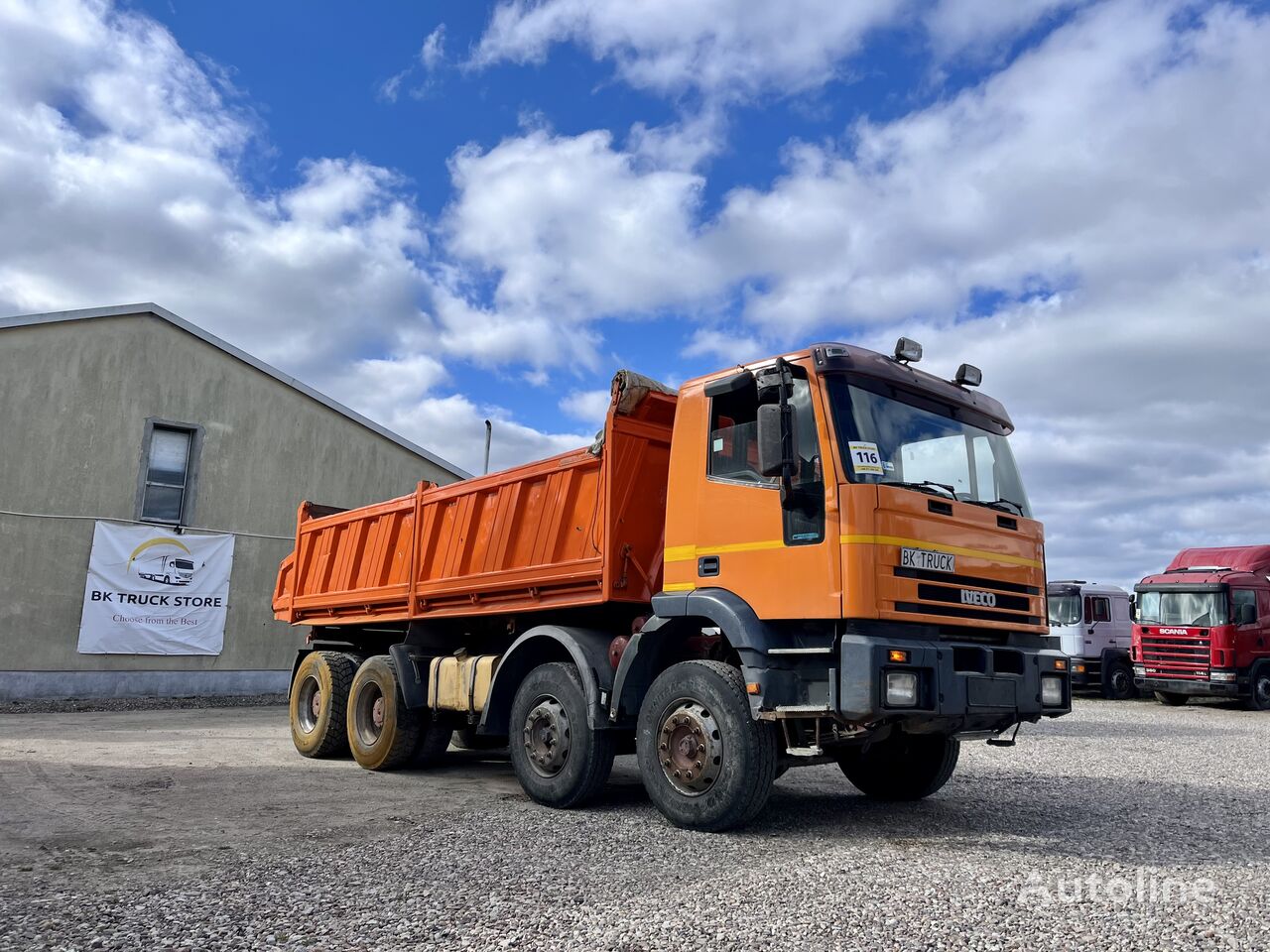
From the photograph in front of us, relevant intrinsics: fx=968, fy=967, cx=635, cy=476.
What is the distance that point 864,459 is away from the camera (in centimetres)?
575

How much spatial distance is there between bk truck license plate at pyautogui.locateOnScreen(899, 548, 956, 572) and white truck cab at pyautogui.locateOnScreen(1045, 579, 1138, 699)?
18104 mm

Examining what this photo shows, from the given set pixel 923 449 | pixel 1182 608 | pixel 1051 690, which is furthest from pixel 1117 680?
pixel 923 449

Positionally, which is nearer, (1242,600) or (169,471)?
(169,471)

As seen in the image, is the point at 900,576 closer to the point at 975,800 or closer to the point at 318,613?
the point at 975,800

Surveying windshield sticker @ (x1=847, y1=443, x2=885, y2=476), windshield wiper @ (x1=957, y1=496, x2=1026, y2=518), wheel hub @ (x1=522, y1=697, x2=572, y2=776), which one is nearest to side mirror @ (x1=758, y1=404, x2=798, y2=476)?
windshield sticker @ (x1=847, y1=443, x2=885, y2=476)

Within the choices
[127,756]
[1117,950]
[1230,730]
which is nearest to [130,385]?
[127,756]

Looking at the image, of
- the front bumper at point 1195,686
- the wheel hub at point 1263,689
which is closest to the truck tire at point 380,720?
the front bumper at point 1195,686

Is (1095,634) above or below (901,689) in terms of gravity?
above

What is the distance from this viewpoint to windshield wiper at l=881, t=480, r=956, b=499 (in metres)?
5.79

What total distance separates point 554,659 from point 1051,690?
3.59 metres

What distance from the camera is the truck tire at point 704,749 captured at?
569 cm

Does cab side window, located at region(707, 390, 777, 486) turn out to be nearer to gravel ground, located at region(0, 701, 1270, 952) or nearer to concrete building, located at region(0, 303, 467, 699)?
gravel ground, located at region(0, 701, 1270, 952)

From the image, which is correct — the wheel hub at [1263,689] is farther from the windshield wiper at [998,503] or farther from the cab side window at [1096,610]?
the windshield wiper at [998,503]

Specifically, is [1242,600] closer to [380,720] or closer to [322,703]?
[380,720]
